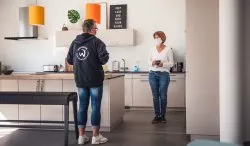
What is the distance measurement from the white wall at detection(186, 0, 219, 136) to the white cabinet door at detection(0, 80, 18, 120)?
2598 millimetres

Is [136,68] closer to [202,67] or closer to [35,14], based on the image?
[35,14]

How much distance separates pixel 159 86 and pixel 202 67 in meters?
1.29

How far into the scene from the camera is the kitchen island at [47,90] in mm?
4484

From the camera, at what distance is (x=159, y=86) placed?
5.04 m

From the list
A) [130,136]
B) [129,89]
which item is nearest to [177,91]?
[129,89]

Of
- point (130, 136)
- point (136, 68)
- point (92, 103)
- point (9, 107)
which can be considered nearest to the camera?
point (92, 103)

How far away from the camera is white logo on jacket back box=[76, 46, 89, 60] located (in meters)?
3.72

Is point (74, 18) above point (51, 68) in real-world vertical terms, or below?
above

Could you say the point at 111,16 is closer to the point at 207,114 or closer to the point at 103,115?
the point at 103,115

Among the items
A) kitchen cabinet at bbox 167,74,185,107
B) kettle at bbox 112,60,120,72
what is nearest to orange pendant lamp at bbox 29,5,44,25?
kettle at bbox 112,60,120,72

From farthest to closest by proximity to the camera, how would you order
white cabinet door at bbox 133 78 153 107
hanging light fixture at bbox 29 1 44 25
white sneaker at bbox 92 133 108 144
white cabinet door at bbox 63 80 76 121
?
white cabinet door at bbox 133 78 153 107 → hanging light fixture at bbox 29 1 44 25 → white cabinet door at bbox 63 80 76 121 → white sneaker at bbox 92 133 108 144

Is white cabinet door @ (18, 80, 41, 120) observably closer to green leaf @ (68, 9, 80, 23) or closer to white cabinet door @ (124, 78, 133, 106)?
white cabinet door @ (124, 78, 133, 106)

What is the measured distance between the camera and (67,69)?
7.56m

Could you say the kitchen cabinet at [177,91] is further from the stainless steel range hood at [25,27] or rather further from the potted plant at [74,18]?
the stainless steel range hood at [25,27]
